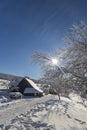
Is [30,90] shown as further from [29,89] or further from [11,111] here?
[11,111]

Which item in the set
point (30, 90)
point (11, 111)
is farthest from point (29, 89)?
point (11, 111)

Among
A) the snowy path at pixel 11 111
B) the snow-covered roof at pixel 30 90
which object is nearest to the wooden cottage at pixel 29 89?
the snow-covered roof at pixel 30 90

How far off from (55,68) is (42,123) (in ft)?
16.6

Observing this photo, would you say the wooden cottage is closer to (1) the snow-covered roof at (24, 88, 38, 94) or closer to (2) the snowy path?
(1) the snow-covered roof at (24, 88, 38, 94)

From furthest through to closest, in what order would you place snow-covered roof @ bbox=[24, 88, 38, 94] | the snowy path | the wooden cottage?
snow-covered roof @ bbox=[24, 88, 38, 94] < the wooden cottage < the snowy path

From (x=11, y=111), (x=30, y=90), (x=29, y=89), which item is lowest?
(x=11, y=111)

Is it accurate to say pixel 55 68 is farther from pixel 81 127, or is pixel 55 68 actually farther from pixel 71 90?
pixel 81 127

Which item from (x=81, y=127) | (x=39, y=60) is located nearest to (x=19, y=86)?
(x=39, y=60)

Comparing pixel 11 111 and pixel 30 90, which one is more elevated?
pixel 30 90

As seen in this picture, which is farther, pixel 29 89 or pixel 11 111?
pixel 29 89

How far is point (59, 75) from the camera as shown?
1630cm

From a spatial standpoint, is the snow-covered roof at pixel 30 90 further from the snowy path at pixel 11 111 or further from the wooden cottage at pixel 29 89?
the snowy path at pixel 11 111

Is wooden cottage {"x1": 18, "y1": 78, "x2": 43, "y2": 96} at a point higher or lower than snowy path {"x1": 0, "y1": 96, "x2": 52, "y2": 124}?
higher

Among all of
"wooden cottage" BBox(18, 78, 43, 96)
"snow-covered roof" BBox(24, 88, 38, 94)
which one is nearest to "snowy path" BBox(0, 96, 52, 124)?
"wooden cottage" BBox(18, 78, 43, 96)
